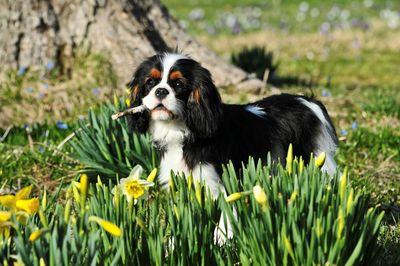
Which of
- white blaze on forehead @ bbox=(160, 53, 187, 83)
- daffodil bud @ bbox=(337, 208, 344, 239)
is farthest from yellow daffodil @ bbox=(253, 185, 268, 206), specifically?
white blaze on forehead @ bbox=(160, 53, 187, 83)

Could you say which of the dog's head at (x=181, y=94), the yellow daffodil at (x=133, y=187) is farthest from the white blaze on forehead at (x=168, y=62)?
the yellow daffodil at (x=133, y=187)

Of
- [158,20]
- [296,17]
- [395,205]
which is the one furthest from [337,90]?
[296,17]

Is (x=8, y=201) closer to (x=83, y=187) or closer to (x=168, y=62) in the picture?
(x=83, y=187)

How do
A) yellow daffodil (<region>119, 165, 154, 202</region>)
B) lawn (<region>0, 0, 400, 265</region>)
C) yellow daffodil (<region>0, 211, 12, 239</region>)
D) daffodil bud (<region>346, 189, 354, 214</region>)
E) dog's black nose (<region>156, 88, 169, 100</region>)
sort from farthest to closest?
lawn (<region>0, 0, 400, 265</region>) → dog's black nose (<region>156, 88, 169, 100</region>) → yellow daffodil (<region>119, 165, 154, 202</region>) → daffodil bud (<region>346, 189, 354, 214</region>) → yellow daffodil (<region>0, 211, 12, 239</region>)

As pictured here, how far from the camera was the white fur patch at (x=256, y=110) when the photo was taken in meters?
4.23

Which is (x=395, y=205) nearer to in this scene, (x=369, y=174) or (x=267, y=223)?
(x=369, y=174)

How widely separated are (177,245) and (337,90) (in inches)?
219

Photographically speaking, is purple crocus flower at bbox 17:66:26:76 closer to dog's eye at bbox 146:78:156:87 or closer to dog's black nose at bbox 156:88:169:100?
dog's eye at bbox 146:78:156:87

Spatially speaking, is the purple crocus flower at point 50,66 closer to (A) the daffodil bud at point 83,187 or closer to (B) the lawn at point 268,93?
(B) the lawn at point 268,93

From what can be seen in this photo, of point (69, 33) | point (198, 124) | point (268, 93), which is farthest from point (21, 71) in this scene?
point (198, 124)

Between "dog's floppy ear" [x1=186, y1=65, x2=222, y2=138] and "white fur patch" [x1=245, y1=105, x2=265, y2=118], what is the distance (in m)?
0.48

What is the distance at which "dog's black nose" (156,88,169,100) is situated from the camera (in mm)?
3615

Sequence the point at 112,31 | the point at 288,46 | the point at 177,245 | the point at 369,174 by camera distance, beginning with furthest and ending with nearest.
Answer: the point at 288,46 < the point at 112,31 < the point at 369,174 < the point at 177,245

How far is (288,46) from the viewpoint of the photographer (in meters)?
12.4
